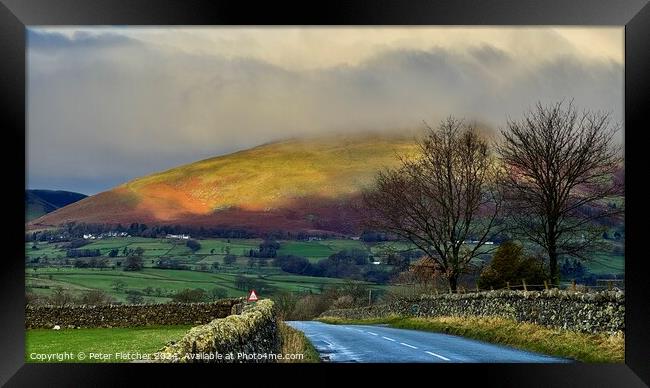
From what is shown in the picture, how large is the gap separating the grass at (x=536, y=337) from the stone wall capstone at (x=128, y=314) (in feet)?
24.4

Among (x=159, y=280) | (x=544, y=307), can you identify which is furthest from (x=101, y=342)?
(x=544, y=307)

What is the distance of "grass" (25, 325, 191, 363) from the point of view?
14953mm

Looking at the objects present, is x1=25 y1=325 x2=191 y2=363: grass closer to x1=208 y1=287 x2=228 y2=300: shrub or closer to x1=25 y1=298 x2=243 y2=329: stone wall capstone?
x1=25 y1=298 x2=243 y2=329: stone wall capstone

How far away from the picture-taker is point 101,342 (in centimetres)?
1791

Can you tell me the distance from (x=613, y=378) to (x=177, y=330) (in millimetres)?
15606

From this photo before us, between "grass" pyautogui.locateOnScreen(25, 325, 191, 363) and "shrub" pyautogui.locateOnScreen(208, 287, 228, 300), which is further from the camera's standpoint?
"shrub" pyautogui.locateOnScreen(208, 287, 228, 300)

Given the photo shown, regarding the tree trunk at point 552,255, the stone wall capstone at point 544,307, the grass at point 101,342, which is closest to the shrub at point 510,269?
the tree trunk at point 552,255

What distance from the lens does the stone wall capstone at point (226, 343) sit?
9.35 metres

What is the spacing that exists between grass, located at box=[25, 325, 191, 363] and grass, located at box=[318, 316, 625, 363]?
877cm

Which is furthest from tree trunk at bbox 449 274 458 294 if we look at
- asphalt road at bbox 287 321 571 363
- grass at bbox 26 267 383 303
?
asphalt road at bbox 287 321 571 363

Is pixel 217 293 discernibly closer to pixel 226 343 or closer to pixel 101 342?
pixel 101 342

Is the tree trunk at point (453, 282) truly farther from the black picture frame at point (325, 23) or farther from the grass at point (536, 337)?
the black picture frame at point (325, 23)

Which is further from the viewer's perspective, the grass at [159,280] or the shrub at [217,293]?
the shrub at [217,293]

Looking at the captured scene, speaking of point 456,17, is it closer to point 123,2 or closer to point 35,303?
point 123,2
